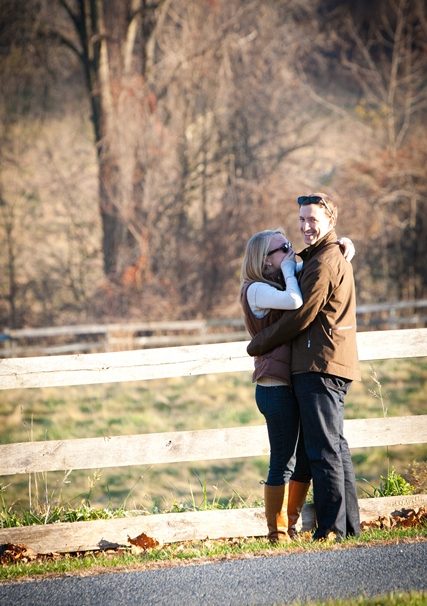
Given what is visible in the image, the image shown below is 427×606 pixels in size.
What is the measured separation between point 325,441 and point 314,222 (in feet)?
4.16

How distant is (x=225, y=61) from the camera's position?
26.9 metres

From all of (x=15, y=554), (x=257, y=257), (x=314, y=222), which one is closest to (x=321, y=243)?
(x=314, y=222)

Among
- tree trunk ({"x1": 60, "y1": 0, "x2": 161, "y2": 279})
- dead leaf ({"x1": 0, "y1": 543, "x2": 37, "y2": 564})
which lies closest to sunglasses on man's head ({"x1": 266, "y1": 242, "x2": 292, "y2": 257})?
dead leaf ({"x1": 0, "y1": 543, "x2": 37, "y2": 564})

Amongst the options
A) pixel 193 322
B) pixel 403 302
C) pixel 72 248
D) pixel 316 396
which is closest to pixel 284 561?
pixel 316 396

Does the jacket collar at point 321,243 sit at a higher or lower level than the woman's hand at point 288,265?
higher

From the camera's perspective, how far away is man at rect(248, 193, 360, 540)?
5402mm

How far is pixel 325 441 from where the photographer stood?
5.49m

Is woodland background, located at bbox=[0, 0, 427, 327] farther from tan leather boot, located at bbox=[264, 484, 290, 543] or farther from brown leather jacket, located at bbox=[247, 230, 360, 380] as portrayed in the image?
brown leather jacket, located at bbox=[247, 230, 360, 380]

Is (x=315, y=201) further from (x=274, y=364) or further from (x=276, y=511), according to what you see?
(x=276, y=511)

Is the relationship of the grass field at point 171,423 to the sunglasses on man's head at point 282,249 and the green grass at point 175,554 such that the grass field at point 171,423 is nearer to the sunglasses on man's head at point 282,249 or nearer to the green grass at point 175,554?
the green grass at point 175,554

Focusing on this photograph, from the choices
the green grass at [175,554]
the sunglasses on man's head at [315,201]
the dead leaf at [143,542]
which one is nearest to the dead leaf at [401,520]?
the green grass at [175,554]

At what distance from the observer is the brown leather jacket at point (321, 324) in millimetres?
5371

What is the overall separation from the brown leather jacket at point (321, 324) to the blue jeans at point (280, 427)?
0.18m

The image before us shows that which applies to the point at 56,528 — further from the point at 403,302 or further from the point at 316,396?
the point at 403,302
